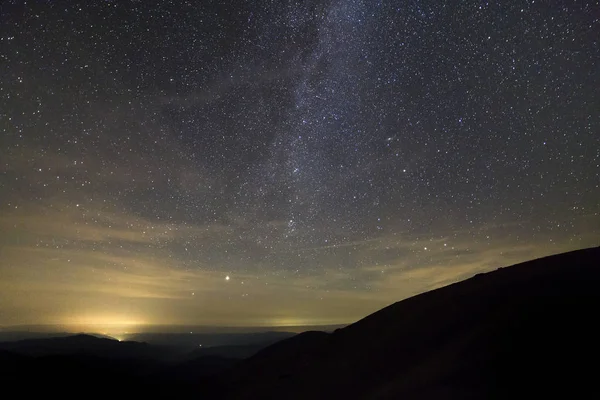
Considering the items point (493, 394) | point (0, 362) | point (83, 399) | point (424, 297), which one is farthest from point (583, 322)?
point (0, 362)

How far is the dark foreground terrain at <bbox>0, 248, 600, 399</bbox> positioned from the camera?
7.29m

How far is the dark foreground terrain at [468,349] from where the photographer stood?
23.9 feet

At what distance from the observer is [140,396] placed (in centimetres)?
2997

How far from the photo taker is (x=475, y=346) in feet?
29.6

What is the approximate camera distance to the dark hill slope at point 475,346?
7297 millimetres

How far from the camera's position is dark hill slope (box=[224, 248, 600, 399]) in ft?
23.9

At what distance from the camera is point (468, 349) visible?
9.02 m

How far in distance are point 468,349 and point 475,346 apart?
0.53ft

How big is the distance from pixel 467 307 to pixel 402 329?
2.63 meters

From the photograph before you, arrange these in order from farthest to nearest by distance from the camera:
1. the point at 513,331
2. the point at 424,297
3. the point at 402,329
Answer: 1. the point at 424,297
2. the point at 402,329
3. the point at 513,331

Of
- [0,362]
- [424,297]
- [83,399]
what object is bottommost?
[83,399]

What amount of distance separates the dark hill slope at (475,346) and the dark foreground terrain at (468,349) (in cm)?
2

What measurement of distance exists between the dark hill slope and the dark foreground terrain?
21mm

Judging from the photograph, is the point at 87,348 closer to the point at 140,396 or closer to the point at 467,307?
the point at 140,396
